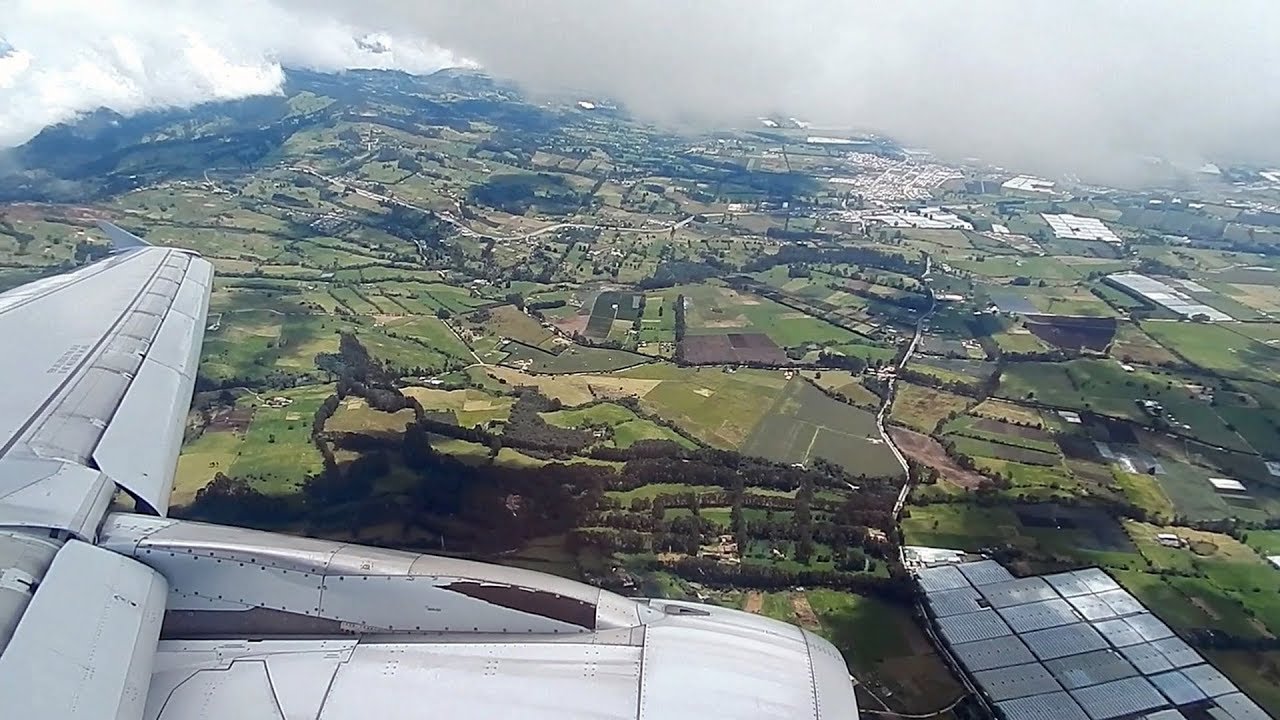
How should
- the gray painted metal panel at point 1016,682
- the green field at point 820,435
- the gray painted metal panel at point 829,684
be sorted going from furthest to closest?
the green field at point 820,435
the gray painted metal panel at point 1016,682
the gray painted metal panel at point 829,684

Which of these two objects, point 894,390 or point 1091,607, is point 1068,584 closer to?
point 1091,607

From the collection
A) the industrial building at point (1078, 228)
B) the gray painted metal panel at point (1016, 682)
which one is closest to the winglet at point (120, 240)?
the gray painted metal panel at point (1016, 682)

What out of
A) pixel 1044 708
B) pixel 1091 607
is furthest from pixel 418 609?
pixel 1091 607

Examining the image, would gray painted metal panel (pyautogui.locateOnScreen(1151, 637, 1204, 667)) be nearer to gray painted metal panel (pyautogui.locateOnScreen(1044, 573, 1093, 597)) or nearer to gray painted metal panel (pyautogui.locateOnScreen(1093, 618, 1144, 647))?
gray painted metal panel (pyautogui.locateOnScreen(1093, 618, 1144, 647))

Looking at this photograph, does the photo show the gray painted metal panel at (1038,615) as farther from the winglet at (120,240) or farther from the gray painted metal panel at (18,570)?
the winglet at (120,240)

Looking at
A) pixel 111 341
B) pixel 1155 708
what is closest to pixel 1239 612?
pixel 1155 708
